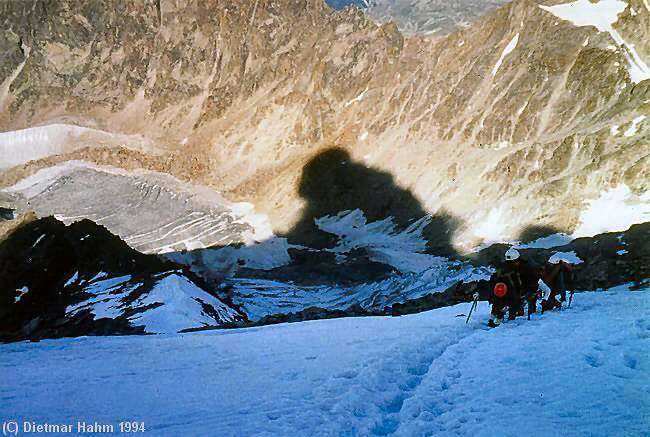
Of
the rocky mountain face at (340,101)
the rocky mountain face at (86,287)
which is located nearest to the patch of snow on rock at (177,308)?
the rocky mountain face at (86,287)

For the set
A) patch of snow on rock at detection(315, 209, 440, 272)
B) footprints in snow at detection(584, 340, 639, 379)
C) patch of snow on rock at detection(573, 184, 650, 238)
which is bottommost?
footprints in snow at detection(584, 340, 639, 379)

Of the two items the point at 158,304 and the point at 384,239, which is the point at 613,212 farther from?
the point at 158,304

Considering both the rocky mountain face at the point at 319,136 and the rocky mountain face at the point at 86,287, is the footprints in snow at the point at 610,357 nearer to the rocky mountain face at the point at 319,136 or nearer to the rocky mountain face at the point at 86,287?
the rocky mountain face at the point at 86,287

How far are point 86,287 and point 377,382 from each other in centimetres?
2895

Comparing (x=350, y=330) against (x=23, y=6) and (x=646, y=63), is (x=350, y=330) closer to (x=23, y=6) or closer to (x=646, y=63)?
(x=646, y=63)

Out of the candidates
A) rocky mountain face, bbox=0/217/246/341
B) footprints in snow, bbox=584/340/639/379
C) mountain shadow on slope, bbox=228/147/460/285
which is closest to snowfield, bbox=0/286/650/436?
footprints in snow, bbox=584/340/639/379

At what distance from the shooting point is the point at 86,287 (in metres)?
31.4

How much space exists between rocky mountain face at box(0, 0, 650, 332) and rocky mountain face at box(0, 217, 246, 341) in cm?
80

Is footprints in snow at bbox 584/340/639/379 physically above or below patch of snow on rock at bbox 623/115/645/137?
below

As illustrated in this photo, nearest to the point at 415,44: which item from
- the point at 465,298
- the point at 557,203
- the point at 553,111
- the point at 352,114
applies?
the point at 352,114

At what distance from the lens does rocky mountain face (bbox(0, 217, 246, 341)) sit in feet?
84.4

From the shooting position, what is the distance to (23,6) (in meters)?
128

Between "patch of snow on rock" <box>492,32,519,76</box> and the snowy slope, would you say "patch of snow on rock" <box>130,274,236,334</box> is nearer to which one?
the snowy slope

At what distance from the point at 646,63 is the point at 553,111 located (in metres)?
10.8
